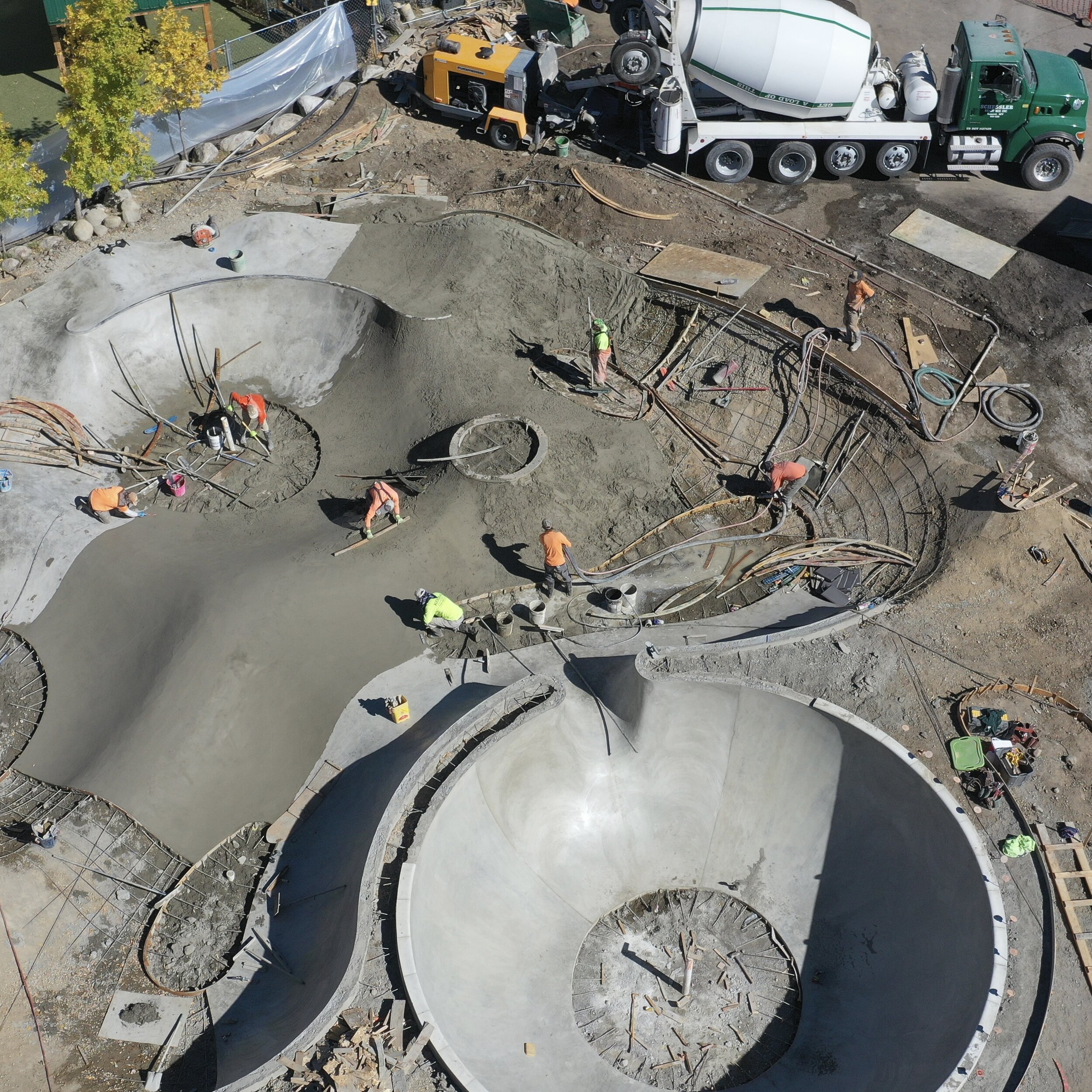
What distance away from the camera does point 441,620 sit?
17953mm

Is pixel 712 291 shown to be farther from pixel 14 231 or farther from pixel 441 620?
pixel 14 231

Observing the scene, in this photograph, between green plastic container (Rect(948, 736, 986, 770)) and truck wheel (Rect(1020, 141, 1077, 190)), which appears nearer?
green plastic container (Rect(948, 736, 986, 770))

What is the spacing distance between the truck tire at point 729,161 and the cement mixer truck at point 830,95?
0.02 meters

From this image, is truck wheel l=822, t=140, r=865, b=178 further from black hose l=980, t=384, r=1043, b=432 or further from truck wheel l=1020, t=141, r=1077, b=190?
black hose l=980, t=384, r=1043, b=432

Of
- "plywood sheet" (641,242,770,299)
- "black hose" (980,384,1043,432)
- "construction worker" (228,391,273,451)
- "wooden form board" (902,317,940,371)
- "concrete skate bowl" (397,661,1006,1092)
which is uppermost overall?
"plywood sheet" (641,242,770,299)

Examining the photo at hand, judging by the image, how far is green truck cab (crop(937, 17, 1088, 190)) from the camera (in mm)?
24375

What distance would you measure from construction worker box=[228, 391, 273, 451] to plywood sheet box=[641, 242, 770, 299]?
9.21m

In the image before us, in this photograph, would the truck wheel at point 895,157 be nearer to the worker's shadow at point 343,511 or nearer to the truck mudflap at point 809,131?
the truck mudflap at point 809,131

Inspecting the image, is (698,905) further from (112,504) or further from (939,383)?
(112,504)

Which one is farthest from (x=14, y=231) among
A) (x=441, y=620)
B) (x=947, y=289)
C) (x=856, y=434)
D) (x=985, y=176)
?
(x=985, y=176)

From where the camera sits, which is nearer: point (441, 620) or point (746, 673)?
point (746, 673)

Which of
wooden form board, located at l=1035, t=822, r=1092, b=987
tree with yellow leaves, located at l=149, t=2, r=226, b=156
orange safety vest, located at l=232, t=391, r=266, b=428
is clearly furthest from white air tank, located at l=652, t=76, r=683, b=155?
wooden form board, located at l=1035, t=822, r=1092, b=987

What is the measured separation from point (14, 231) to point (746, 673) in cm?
1995

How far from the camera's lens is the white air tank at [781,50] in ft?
78.5
